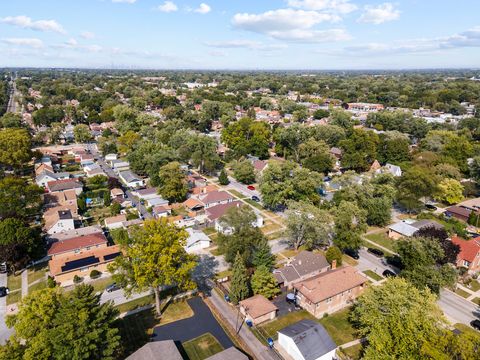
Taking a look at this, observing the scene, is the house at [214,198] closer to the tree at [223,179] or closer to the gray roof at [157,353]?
the tree at [223,179]

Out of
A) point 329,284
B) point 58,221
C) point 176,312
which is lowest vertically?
point 176,312

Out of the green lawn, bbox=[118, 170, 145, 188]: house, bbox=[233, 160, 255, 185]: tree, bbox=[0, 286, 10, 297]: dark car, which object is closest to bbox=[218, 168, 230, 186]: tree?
bbox=[233, 160, 255, 185]: tree

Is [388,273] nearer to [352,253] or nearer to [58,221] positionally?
[352,253]

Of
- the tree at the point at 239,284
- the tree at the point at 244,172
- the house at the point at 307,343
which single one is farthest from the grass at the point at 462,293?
the tree at the point at 244,172

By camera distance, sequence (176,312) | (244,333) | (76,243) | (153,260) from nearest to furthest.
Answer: (153,260) → (244,333) → (176,312) → (76,243)

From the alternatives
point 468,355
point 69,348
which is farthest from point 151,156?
point 468,355

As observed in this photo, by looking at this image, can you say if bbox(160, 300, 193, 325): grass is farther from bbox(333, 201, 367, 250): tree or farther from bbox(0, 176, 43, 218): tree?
bbox(0, 176, 43, 218): tree

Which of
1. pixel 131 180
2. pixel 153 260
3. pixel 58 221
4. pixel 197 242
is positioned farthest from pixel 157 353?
pixel 131 180
